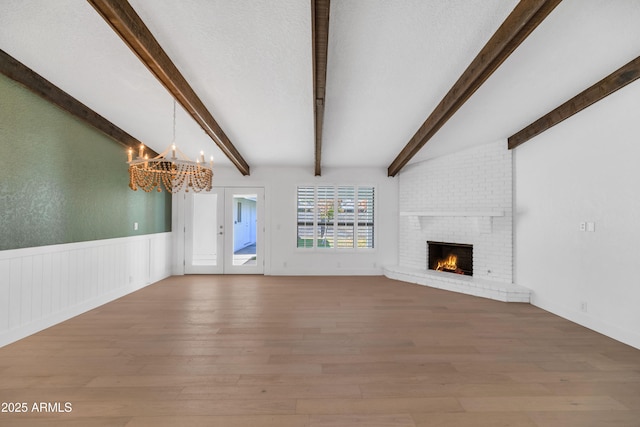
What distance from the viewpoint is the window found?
661 centimetres

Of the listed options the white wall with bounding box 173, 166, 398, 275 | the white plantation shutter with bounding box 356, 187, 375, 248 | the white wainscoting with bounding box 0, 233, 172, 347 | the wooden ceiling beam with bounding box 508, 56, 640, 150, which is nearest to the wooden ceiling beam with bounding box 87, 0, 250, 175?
the white wainscoting with bounding box 0, 233, 172, 347

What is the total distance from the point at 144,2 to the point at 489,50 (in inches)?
107

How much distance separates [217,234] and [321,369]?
15.6ft

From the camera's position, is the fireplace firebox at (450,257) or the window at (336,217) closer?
the fireplace firebox at (450,257)

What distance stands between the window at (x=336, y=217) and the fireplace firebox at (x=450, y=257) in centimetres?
126

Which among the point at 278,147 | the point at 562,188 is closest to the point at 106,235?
the point at 278,147

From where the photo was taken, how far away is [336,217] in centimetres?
663

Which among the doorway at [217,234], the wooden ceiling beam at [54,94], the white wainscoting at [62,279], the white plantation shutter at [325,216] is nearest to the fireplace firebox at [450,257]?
the white plantation shutter at [325,216]

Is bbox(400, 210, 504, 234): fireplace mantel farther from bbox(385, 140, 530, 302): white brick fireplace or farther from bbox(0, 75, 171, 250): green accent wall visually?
bbox(0, 75, 171, 250): green accent wall

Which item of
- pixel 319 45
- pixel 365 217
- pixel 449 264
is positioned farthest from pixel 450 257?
pixel 319 45

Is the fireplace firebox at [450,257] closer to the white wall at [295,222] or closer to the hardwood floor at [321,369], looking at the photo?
the white wall at [295,222]

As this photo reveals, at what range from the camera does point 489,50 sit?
2.55 m

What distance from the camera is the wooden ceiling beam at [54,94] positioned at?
2850 mm

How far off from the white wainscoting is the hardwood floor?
0.20m
